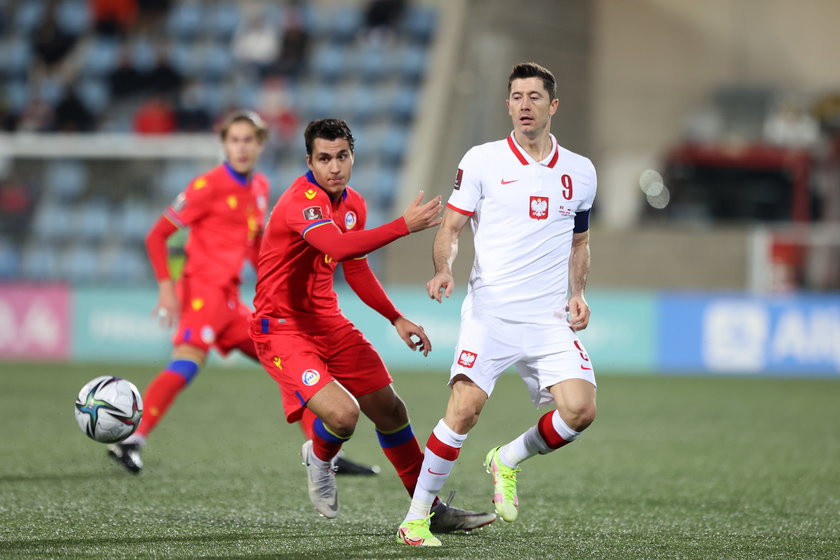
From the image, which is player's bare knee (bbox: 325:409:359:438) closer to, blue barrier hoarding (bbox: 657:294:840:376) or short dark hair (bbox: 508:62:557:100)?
short dark hair (bbox: 508:62:557:100)

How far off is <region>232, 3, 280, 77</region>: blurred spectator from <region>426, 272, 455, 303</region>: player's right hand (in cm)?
1436

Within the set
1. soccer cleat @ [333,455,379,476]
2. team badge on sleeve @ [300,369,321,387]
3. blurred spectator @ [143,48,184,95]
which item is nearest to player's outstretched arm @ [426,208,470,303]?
team badge on sleeve @ [300,369,321,387]

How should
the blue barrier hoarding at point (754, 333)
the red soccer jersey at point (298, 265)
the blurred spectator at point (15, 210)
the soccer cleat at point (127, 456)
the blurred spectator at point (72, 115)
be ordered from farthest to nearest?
the blurred spectator at point (72, 115) → the blurred spectator at point (15, 210) → the blue barrier hoarding at point (754, 333) → the soccer cleat at point (127, 456) → the red soccer jersey at point (298, 265)

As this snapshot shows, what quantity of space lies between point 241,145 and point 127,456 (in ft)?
6.40

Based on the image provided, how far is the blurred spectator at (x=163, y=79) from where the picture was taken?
1833 centimetres

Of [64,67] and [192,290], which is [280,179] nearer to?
[64,67]

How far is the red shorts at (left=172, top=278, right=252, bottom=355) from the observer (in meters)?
7.57

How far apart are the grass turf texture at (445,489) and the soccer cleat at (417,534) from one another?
0.31ft

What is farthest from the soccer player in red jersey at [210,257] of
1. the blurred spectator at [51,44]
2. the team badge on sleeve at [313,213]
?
the blurred spectator at [51,44]

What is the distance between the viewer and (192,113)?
17.6 m

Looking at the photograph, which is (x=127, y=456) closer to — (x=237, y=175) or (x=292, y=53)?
(x=237, y=175)

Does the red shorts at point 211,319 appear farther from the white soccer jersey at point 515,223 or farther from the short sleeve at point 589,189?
the short sleeve at point 589,189

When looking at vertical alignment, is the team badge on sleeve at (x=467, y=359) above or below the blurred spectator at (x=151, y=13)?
below

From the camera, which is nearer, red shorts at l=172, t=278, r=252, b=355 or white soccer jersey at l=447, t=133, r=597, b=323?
white soccer jersey at l=447, t=133, r=597, b=323
